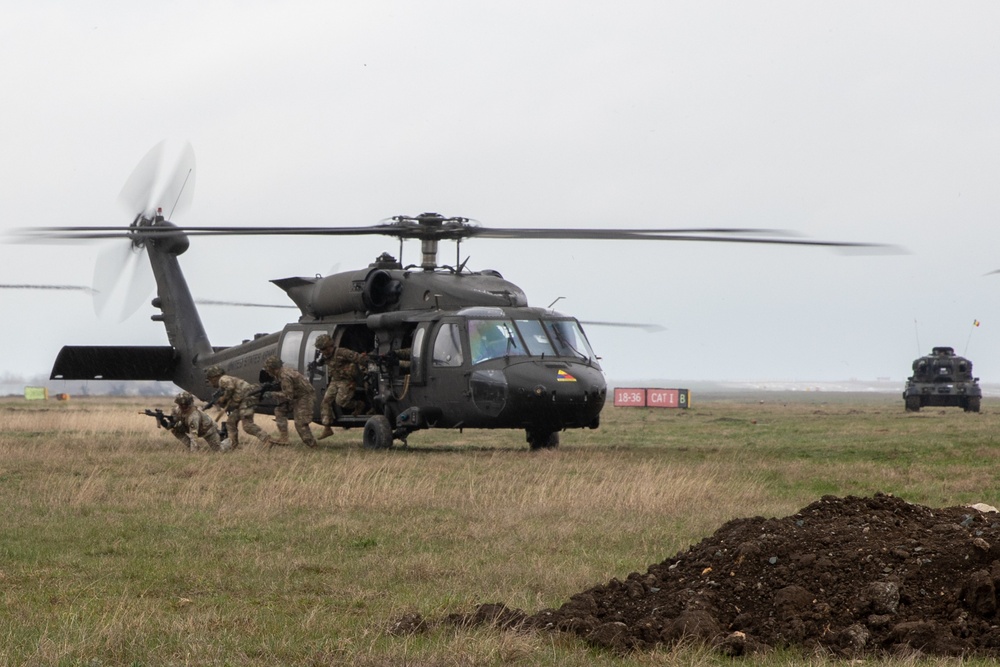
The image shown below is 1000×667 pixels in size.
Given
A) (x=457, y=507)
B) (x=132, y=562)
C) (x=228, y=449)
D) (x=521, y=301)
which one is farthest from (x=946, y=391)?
(x=132, y=562)

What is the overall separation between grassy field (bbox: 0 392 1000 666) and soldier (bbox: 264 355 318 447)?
783 mm

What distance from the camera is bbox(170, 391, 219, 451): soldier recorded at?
18125 mm

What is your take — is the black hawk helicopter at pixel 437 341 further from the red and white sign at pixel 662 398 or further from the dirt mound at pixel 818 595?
the red and white sign at pixel 662 398

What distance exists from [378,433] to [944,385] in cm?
3170

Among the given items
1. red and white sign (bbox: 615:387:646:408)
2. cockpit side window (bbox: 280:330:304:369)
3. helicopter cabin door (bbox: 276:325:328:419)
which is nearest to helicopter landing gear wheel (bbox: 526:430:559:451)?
helicopter cabin door (bbox: 276:325:328:419)

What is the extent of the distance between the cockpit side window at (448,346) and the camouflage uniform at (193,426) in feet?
11.1

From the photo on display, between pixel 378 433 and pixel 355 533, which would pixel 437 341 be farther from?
pixel 355 533

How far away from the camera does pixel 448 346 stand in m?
18.0

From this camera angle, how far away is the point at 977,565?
6.21m

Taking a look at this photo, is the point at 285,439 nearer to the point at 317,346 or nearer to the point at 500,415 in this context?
the point at 317,346

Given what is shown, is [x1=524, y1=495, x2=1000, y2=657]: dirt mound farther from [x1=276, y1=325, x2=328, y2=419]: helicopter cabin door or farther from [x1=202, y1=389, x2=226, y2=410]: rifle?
[x1=202, y1=389, x2=226, y2=410]: rifle

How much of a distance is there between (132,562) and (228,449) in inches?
387

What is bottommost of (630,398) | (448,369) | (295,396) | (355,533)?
(355,533)

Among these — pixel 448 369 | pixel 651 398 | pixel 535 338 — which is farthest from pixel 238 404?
pixel 651 398
